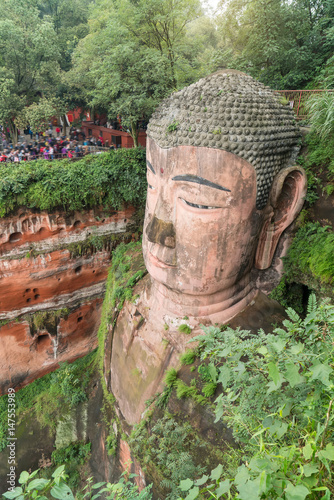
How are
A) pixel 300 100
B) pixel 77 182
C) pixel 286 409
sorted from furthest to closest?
pixel 77 182 < pixel 300 100 < pixel 286 409

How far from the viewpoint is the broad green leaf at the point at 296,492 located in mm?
1442

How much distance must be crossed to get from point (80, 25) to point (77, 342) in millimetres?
16369

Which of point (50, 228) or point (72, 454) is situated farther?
point (50, 228)

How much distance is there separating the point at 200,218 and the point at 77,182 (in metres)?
6.50

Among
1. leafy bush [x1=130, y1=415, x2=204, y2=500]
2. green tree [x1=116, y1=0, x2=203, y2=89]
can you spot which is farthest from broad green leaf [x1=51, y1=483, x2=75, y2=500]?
green tree [x1=116, y1=0, x2=203, y2=89]

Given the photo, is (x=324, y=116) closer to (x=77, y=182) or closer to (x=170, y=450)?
(x=170, y=450)

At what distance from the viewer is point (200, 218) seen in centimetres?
446

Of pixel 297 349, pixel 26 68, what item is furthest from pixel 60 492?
pixel 26 68

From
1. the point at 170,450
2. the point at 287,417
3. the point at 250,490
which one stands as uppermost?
the point at 250,490

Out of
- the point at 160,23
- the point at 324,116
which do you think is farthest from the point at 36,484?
the point at 160,23

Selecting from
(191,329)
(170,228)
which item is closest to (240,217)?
(170,228)

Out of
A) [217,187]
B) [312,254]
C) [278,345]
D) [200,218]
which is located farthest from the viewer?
[312,254]

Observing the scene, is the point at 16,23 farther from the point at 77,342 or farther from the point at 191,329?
the point at 191,329

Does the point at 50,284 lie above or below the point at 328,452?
below
